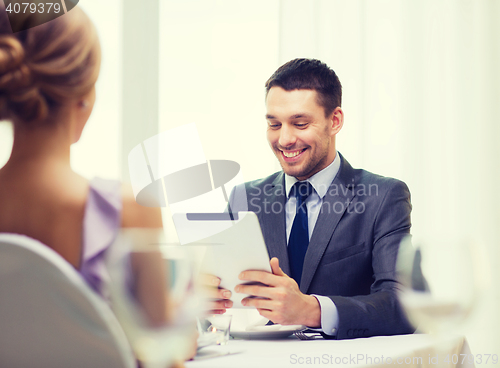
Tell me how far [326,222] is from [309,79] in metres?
0.66

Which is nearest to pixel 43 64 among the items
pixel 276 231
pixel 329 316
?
pixel 329 316

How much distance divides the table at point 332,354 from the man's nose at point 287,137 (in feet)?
3.52

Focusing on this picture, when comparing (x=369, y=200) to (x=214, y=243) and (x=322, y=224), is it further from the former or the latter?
(x=214, y=243)

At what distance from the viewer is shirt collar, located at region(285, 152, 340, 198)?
1661mm

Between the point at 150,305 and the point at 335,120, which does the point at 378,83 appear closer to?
the point at 335,120

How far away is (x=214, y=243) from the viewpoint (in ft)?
2.87

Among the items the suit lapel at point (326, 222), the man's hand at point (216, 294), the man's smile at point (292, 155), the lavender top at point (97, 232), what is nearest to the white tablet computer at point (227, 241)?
the man's hand at point (216, 294)

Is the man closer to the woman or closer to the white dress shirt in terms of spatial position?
the white dress shirt

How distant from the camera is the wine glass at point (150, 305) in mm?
463

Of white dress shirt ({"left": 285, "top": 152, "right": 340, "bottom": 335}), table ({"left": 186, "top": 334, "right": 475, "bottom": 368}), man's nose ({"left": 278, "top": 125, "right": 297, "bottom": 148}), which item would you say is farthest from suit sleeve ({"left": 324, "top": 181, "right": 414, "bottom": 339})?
man's nose ({"left": 278, "top": 125, "right": 297, "bottom": 148})

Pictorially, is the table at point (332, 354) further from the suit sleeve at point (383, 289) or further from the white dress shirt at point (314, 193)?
the white dress shirt at point (314, 193)

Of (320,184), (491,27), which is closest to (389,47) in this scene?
(491,27)

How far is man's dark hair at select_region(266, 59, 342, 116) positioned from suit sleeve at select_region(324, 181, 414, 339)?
0.51 metres

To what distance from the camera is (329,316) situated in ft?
3.34
